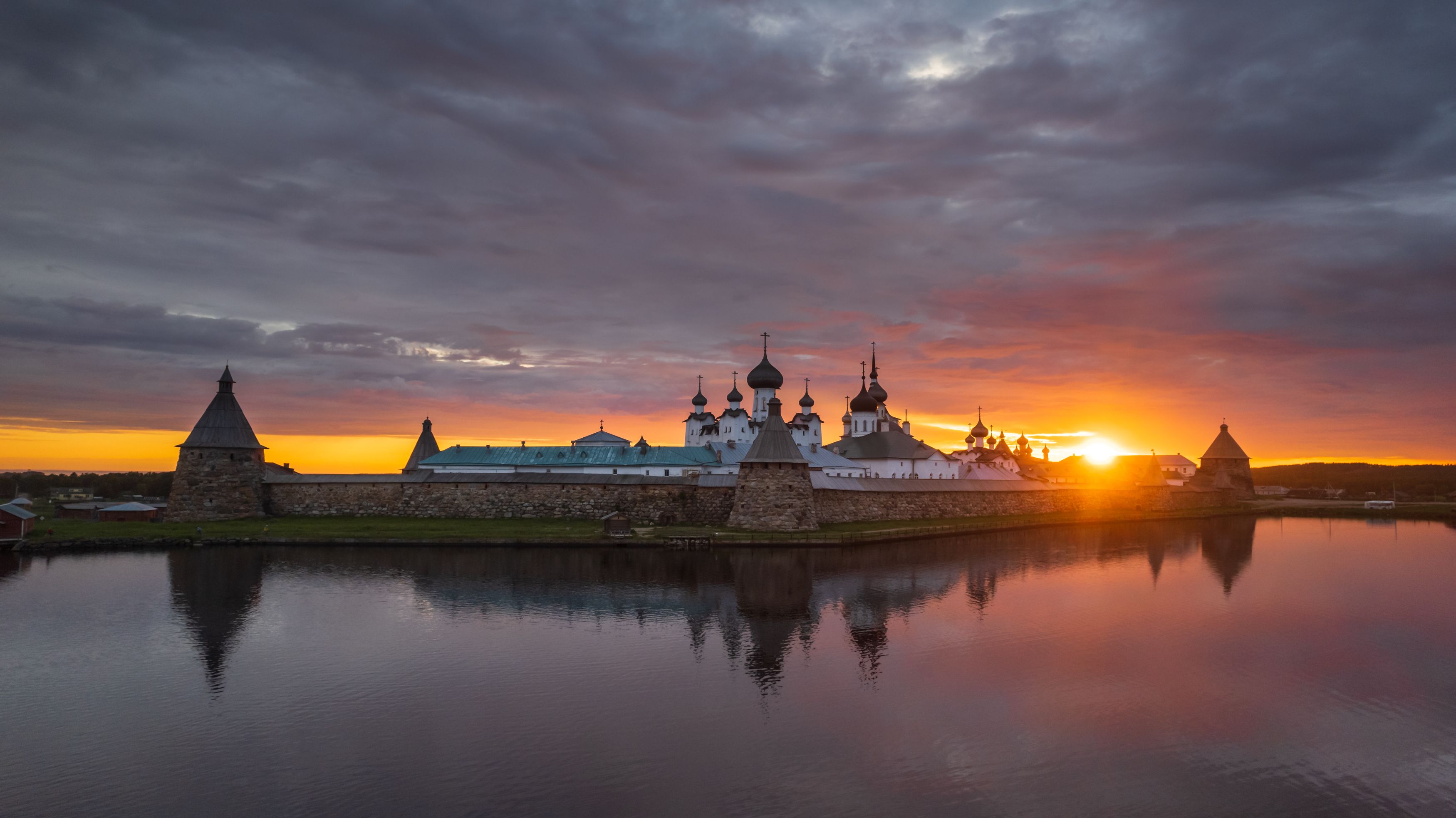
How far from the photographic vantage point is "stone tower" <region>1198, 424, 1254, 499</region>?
62500 mm

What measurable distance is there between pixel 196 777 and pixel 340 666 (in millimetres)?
4135

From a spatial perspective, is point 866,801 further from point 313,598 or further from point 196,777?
point 313,598

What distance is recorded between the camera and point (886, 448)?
1861 inches

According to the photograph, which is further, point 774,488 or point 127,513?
point 127,513

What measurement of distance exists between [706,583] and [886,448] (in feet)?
93.2

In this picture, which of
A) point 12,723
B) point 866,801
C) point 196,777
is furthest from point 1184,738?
point 12,723

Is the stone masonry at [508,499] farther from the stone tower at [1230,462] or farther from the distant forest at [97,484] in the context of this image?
the stone tower at [1230,462]

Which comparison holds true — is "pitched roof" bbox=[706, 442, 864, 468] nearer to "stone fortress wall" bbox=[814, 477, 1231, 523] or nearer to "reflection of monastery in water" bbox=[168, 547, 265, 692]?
"stone fortress wall" bbox=[814, 477, 1231, 523]

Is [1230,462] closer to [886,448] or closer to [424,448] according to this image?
[886,448]

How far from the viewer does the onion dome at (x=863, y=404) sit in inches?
2164

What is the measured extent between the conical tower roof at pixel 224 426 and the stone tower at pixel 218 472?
0.06 feet

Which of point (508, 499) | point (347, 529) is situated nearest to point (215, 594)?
point (347, 529)

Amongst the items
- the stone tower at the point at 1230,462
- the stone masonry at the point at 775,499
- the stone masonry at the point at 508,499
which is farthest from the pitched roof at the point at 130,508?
the stone tower at the point at 1230,462

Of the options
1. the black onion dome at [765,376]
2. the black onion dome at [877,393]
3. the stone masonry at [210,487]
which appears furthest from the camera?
the black onion dome at [877,393]
